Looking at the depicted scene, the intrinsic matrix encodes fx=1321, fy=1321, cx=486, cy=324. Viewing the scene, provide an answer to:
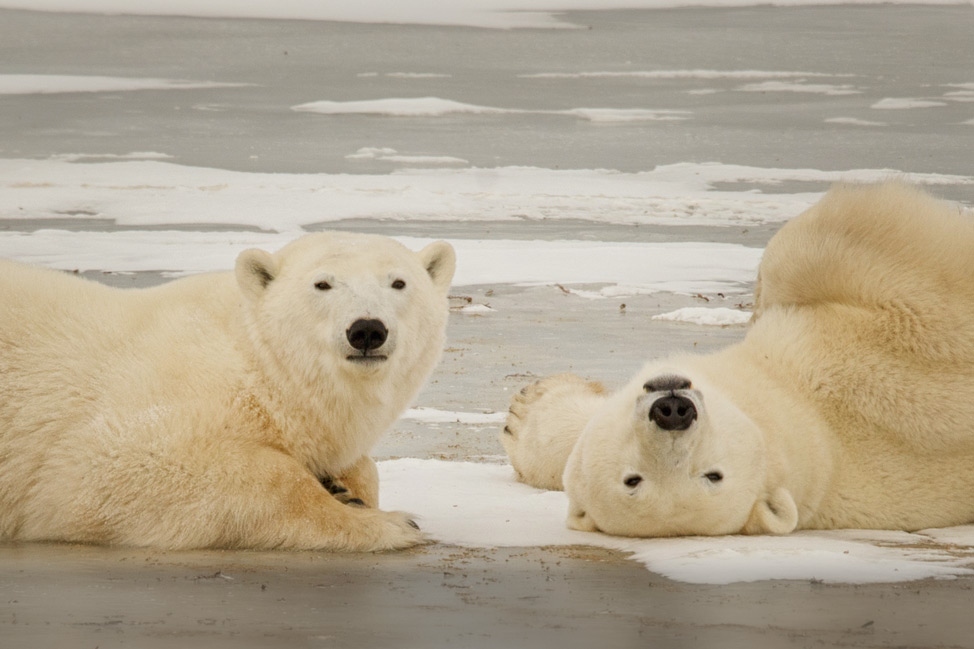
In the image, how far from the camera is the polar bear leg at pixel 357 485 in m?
4.25

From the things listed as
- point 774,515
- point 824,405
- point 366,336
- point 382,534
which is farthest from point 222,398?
point 824,405

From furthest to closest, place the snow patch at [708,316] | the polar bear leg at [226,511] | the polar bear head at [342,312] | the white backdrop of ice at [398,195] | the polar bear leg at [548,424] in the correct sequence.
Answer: the white backdrop of ice at [398,195] → the snow patch at [708,316] → the polar bear leg at [548,424] → the polar bear head at [342,312] → the polar bear leg at [226,511]

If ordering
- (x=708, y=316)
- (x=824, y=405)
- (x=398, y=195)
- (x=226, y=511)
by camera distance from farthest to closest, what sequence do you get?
(x=398, y=195) → (x=708, y=316) → (x=824, y=405) → (x=226, y=511)

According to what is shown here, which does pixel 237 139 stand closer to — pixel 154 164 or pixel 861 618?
pixel 154 164

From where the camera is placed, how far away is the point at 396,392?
4.22 m

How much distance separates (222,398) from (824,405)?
196 centimetres

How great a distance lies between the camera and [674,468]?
377cm

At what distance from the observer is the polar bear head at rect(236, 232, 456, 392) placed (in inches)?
156

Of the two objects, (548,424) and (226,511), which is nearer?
(226,511)

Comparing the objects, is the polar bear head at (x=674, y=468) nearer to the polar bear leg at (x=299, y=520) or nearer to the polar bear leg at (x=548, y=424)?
the polar bear leg at (x=299, y=520)

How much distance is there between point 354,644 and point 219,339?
1.71m

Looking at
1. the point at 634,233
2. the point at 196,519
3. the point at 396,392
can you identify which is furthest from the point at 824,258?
the point at 634,233

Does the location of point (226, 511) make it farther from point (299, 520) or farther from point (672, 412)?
point (672, 412)

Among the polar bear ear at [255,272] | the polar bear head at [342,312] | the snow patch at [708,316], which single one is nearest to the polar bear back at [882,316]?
the polar bear head at [342,312]
